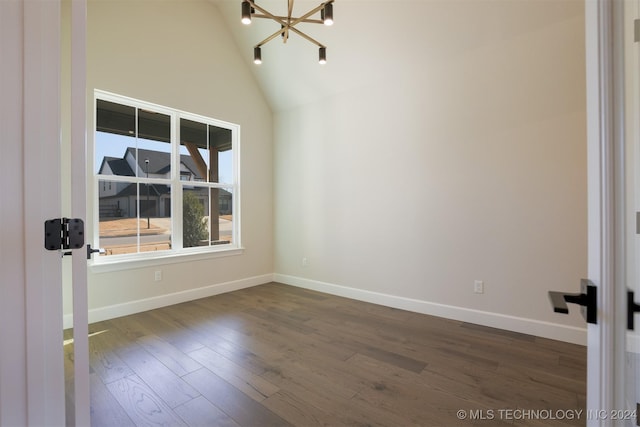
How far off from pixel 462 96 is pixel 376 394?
2.96 meters

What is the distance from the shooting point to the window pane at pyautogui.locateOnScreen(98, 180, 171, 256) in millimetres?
3176

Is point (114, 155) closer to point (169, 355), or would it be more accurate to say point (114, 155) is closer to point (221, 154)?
point (221, 154)

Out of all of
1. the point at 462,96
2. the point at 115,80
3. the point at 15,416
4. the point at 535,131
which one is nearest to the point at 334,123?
the point at 462,96

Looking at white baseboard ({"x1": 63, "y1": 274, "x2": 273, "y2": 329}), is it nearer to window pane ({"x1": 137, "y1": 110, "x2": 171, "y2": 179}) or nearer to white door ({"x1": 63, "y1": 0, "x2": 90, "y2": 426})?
window pane ({"x1": 137, "y1": 110, "x2": 171, "y2": 179})

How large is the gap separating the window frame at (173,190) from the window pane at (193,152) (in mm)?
64

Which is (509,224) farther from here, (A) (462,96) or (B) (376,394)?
(B) (376,394)

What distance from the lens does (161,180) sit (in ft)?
11.8

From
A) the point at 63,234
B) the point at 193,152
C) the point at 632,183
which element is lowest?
the point at 63,234

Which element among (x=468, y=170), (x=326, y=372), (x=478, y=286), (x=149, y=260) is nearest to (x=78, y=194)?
(x=326, y=372)

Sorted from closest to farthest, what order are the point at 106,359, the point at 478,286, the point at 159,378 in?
the point at 159,378 → the point at 106,359 → the point at 478,286

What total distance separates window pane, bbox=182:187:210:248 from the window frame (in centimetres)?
7

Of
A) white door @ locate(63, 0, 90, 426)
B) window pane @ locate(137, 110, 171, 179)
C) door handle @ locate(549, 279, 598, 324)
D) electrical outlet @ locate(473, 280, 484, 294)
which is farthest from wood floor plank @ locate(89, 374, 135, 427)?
electrical outlet @ locate(473, 280, 484, 294)

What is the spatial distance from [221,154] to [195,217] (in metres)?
1.06

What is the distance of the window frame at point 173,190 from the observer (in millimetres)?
3051
